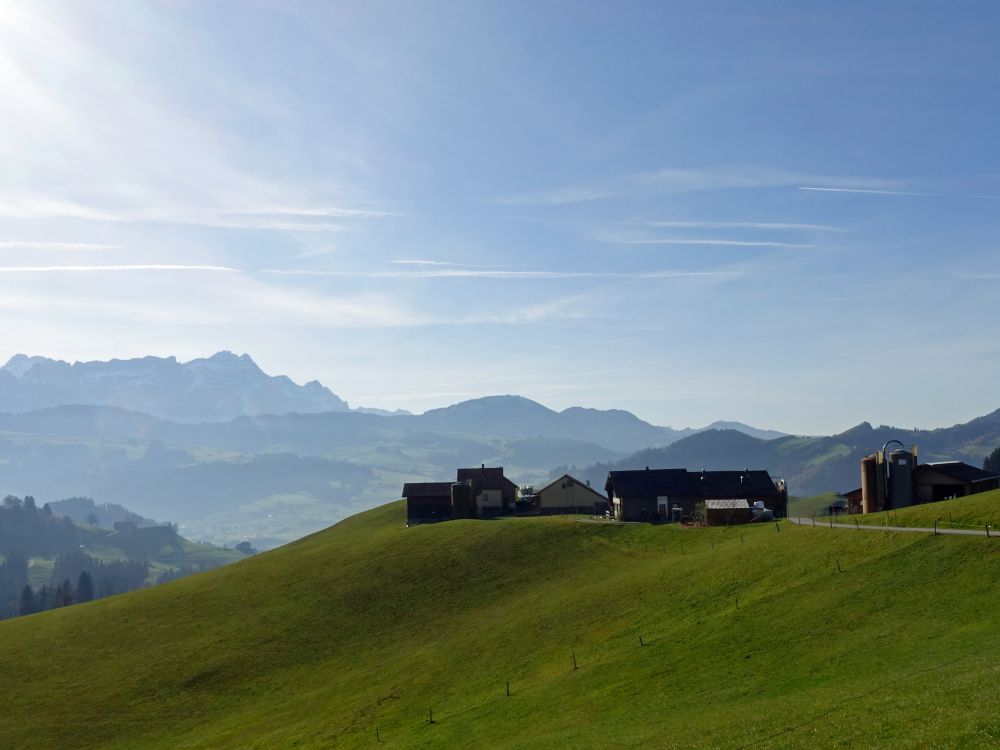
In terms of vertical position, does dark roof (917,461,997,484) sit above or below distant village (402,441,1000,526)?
above

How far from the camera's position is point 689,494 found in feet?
398

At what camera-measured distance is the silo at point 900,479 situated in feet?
314

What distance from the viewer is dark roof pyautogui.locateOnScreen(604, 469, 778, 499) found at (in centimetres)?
12038

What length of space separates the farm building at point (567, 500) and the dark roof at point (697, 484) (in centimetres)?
1254

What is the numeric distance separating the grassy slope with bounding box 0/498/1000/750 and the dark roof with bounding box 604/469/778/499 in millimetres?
21494

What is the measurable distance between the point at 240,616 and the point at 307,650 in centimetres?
1519

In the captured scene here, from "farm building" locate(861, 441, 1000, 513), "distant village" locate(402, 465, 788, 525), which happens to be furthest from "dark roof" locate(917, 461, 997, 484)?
"distant village" locate(402, 465, 788, 525)

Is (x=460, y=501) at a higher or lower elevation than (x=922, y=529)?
lower

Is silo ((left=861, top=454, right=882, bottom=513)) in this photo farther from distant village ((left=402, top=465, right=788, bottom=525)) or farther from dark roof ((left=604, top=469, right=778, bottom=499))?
dark roof ((left=604, top=469, right=778, bottom=499))

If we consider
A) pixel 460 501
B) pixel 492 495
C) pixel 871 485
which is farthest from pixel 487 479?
pixel 871 485

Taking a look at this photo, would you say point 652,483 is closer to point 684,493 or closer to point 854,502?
point 684,493

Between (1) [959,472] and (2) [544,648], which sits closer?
(2) [544,648]

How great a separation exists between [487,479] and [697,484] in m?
41.7

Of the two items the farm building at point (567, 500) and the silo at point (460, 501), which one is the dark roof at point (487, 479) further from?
the farm building at point (567, 500)
